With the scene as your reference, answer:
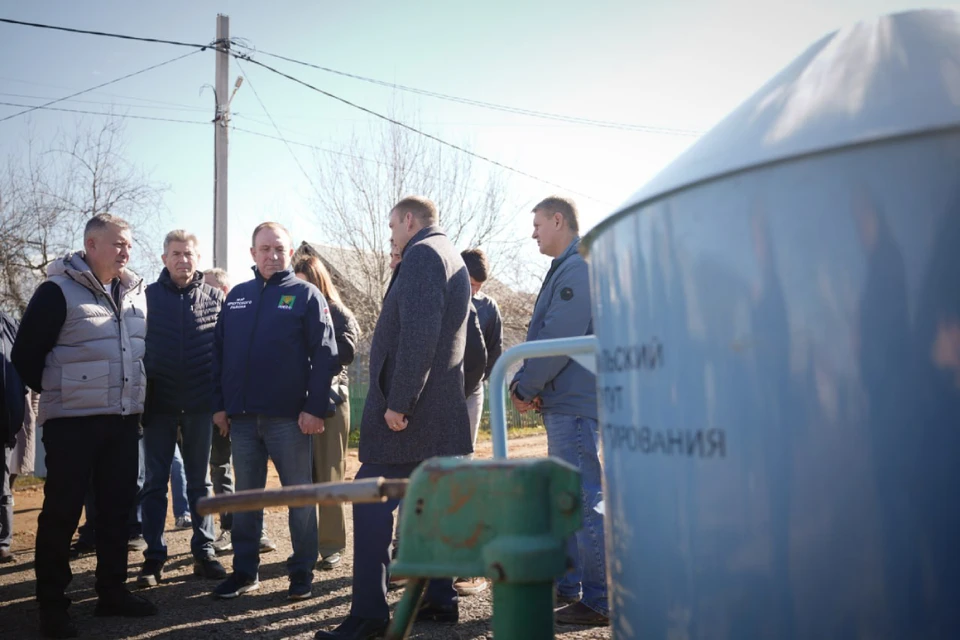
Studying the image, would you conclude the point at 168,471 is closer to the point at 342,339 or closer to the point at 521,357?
the point at 342,339

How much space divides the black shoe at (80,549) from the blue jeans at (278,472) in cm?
195

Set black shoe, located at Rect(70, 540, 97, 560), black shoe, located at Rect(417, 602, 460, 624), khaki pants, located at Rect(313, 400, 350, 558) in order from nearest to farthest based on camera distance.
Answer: black shoe, located at Rect(417, 602, 460, 624) < khaki pants, located at Rect(313, 400, 350, 558) < black shoe, located at Rect(70, 540, 97, 560)

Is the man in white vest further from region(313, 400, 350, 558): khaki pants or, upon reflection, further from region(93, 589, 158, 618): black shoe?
region(313, 400, 350, 558): khaki pants

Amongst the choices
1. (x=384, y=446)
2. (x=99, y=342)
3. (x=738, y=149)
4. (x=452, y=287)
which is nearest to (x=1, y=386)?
(x=99, y=342)

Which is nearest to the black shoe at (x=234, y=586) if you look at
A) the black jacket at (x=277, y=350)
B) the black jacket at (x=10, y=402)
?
the black jacket at (x=277, y=350)

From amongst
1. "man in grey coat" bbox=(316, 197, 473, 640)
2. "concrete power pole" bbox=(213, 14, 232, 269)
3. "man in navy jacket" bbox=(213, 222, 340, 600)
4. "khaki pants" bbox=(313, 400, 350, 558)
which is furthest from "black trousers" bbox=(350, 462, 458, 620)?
"concrete power pole" bbox=(213, 14, 232, 269)

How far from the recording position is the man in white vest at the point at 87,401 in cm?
382

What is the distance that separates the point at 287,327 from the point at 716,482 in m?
3.35

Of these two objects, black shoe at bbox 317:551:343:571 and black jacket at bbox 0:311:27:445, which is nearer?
black jacket at bbox 0:311:27:445

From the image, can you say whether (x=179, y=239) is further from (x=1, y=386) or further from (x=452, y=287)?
(x=452, y=287)

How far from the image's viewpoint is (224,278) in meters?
6.50

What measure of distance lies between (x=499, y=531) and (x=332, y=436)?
3.84m

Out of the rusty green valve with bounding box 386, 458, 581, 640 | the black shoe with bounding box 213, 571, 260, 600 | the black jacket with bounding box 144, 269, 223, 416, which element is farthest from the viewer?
the black jacket with bounding box 144, 269, 223, 416

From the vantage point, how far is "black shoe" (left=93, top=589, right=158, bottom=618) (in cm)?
404
